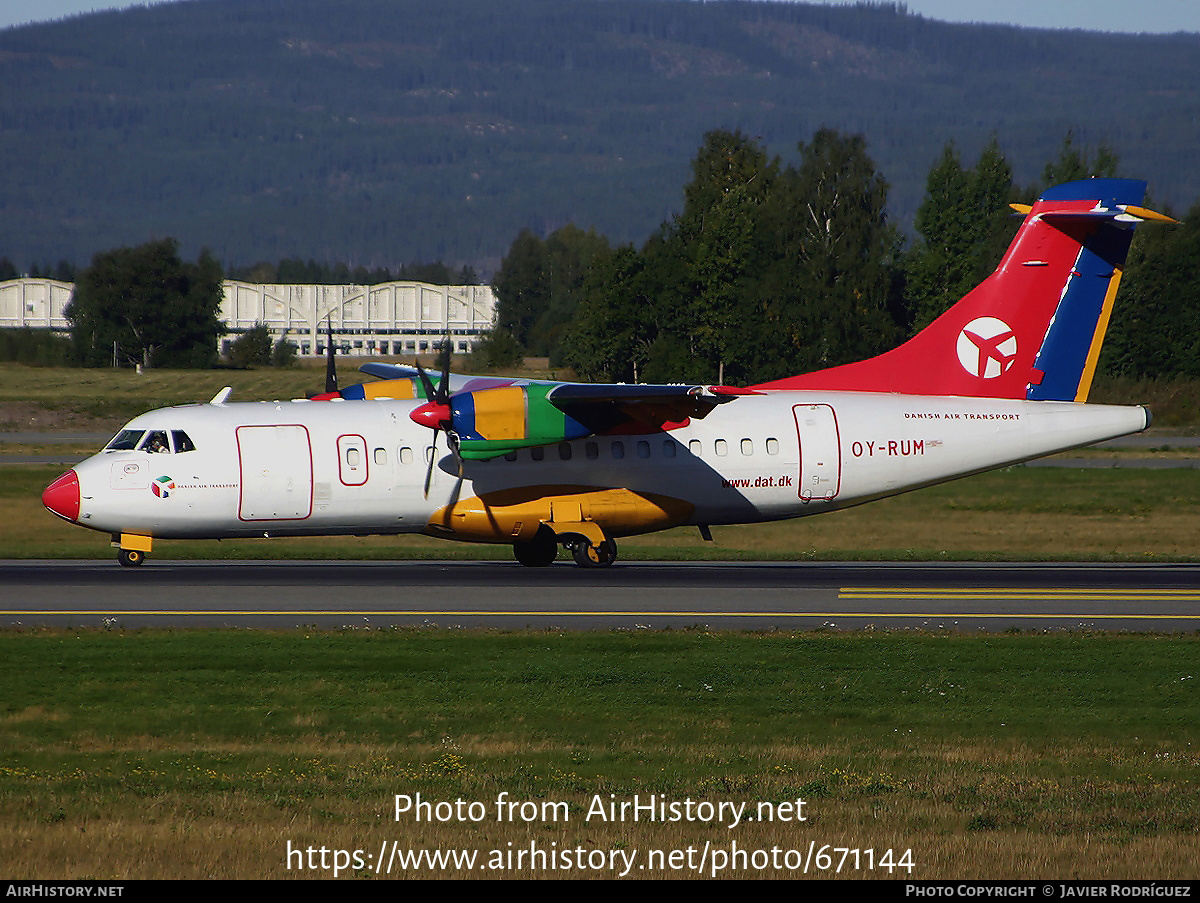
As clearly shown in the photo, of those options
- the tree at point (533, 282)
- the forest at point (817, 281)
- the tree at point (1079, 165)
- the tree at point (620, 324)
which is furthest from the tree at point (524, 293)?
the tree at point (1079, 165)

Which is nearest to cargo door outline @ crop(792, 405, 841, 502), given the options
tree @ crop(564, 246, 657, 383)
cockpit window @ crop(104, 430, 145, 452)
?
cockpit window @ crop(104, 430, 145, 452)

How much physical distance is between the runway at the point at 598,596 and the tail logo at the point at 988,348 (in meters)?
4.27

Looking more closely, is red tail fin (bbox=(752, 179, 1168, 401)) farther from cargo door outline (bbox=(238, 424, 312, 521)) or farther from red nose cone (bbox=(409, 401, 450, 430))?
cargo door outline (bbox=(238, 424, 312, 521))

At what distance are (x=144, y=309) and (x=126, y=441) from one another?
267 ft

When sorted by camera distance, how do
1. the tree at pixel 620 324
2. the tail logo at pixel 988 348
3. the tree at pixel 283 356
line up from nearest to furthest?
the tail logo at pixel 988 348
the tree at pixel 620 324
the tree at pixel 283 356

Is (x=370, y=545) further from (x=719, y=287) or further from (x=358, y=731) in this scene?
(x=719, y=287)

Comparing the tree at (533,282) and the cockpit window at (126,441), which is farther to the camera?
the tree at (533,282)

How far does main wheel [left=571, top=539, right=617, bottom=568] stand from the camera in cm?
2783

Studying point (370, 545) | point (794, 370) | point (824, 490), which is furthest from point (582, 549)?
point (794, 370)

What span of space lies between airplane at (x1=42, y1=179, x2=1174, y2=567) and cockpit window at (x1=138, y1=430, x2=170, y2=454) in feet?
0.16

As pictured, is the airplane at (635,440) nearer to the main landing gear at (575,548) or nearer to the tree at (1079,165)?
the main landing gear at (575,548)

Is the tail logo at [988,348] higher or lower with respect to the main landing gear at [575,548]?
higher

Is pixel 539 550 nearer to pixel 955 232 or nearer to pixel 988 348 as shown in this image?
pixel 988 348

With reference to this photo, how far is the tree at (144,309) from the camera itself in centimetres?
10250
